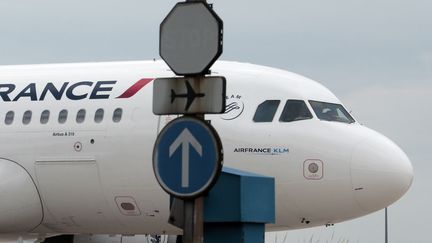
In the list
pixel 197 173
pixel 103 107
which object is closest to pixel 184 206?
pixel 197 173

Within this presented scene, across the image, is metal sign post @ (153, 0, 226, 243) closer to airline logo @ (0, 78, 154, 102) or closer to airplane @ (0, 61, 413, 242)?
airplane @ (0, 61, 413, 242)

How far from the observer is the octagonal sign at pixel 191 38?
322 inches

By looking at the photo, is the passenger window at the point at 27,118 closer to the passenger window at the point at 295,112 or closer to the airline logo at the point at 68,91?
the airline logo at the point at 68,91

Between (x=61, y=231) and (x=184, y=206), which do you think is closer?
(x=184, y=206)

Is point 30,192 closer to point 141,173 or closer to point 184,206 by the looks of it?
point 141,173

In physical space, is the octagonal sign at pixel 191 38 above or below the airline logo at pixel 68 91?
below

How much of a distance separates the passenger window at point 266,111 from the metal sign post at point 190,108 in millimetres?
10652

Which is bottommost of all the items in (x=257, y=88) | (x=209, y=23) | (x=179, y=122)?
(x=179, y=122)

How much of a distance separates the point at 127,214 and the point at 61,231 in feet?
Answer: 6.79

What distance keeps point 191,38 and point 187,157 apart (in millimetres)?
915

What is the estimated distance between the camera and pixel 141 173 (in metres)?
19.4

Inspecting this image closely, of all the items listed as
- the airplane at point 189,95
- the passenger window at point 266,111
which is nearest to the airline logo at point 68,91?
the passenger window at point 266,111

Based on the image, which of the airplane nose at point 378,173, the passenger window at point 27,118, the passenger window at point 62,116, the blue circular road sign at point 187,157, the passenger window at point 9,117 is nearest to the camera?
the blue circular road sign at point 187,157

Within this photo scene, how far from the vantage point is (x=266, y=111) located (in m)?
19.1
